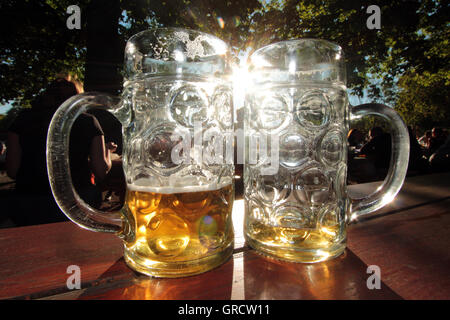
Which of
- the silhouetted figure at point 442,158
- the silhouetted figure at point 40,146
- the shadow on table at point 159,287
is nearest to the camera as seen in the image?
the shadow on table at point 159,287

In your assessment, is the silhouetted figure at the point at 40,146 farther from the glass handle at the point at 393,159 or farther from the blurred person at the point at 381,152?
the blurred person at the point at 381,152

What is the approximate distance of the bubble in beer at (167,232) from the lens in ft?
1.23

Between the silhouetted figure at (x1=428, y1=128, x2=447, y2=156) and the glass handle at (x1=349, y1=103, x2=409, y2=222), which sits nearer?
the glass handle at (x1=349, y1=103, x2=409, y2=222)

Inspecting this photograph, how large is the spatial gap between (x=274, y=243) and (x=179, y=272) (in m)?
0.15

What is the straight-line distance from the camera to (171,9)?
305cm

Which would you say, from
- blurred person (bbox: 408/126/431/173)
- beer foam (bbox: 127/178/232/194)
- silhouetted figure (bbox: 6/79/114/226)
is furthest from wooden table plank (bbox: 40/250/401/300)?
blurred person (bbox: 408/126/431/173)

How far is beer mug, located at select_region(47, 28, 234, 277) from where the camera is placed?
1.23 feet

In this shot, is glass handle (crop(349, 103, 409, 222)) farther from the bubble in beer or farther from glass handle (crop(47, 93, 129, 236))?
glass handle (crop(47, 93, 129, 236))

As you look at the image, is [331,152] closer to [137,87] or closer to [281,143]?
[281,143]

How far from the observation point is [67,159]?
383 millimetres

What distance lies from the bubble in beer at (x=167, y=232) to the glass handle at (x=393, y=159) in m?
0.29

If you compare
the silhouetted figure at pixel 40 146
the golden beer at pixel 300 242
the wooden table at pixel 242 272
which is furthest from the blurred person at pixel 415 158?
the silhouetted figure at pixel 40 146

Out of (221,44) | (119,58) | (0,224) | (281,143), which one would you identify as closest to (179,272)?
(281,143)
